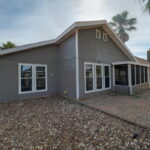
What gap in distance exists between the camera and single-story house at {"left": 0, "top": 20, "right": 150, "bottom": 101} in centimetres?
714

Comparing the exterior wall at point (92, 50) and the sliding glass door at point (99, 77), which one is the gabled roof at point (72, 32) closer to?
the exterior wall at point (92, 50)

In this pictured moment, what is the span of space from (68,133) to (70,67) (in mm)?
4987

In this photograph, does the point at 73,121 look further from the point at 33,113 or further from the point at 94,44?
the point at 94,44

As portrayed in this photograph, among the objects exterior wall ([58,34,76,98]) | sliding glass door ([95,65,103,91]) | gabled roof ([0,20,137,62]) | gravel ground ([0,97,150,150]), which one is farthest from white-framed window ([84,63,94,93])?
gravel ground ([0,97,150,150])

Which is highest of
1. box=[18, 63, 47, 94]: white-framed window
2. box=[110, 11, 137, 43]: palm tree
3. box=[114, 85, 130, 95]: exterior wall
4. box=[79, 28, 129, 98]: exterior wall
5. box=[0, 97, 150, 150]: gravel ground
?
box=[110, 11, 137, 43]: palm tree

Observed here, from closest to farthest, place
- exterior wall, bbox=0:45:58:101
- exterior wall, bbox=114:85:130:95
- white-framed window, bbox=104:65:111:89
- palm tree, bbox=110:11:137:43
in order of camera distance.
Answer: exterior wall, bbox=0:45:58:101
exterior wall, bbox=114:85:130:95
white-framed window, bbox=104:65:111:89
palm tree, bbox=110:11:137:43

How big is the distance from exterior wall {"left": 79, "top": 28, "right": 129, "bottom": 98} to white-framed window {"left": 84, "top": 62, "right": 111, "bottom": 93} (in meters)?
0.34

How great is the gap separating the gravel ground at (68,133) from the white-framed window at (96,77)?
3.42 meters

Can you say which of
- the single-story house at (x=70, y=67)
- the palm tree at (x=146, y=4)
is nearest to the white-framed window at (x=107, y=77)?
the single-story house at (x=70, y=67)

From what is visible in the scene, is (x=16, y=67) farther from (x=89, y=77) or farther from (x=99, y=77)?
(x=99, y=77)

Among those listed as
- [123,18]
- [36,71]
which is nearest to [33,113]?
[36,71]

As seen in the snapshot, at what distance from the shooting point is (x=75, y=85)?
7.26 m

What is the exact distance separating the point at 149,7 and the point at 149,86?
11613 mm

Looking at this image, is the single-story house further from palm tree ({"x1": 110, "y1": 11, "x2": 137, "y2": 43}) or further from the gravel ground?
palm tree ({"x1": 110, "y1": 11, "x2": 137, "y2": 43})
